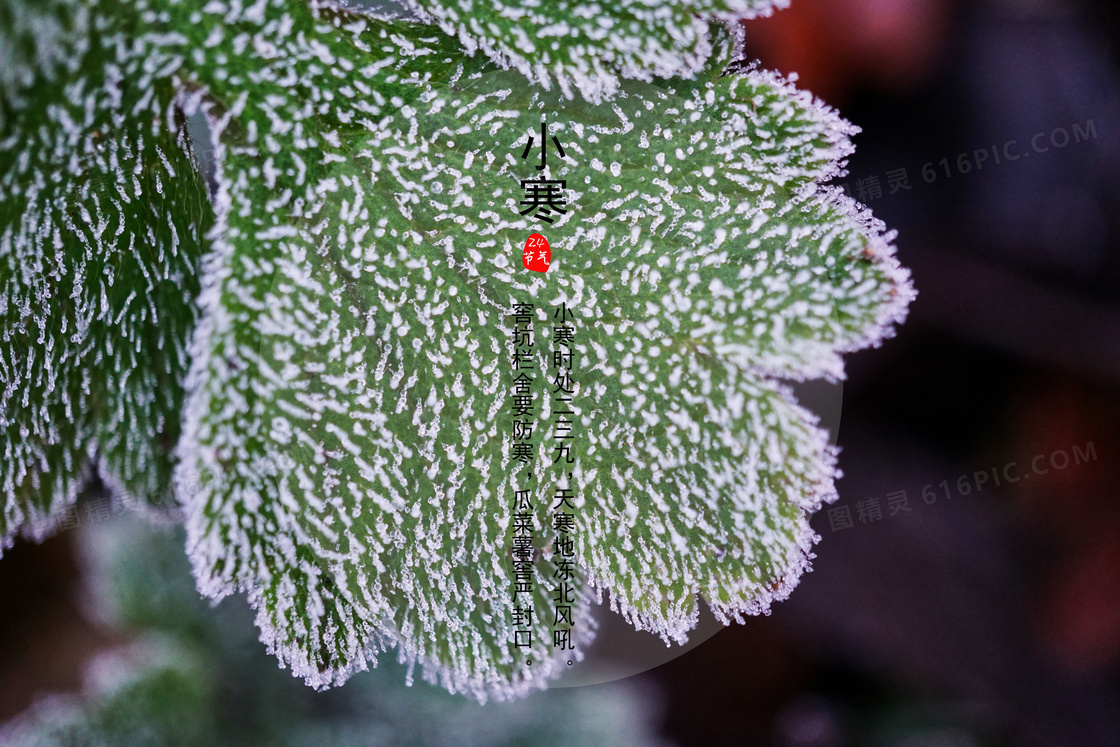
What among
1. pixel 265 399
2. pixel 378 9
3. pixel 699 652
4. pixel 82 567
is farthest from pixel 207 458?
pixel 699 652

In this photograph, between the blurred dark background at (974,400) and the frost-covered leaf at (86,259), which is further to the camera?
the blurred dark background at (974,400)

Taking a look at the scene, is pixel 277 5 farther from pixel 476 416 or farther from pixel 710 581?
pixel 710 581

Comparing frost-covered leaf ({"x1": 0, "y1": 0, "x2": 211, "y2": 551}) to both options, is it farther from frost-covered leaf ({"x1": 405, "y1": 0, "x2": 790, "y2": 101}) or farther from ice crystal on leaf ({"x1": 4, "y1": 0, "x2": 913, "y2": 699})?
frost-covered leaf ({"x1": 405, "y1": 0, "x2": 790, "y2": 101})

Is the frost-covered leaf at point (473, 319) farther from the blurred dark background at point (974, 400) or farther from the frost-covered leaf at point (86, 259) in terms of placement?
the blurred dark background at point (974, 400)

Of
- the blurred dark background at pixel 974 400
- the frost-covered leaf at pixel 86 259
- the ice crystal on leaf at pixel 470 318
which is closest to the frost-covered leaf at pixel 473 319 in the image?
the ice crystal on leaf at pixel 470 318

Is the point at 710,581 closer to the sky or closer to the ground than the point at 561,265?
closer to the ground

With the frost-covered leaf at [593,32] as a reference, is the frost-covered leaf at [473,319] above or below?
below

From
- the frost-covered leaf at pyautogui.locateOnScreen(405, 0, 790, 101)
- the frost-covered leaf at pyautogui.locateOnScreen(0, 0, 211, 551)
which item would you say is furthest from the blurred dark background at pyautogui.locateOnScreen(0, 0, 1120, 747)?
the frost-covered leaf at pyautogui.locateOnScreen(405, 0, 790, 101)
